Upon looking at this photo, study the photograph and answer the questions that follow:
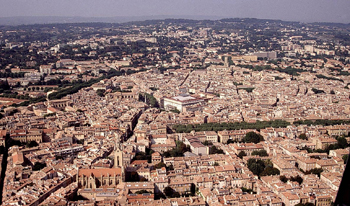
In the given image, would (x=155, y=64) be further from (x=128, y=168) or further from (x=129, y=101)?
(x=128, y=168)

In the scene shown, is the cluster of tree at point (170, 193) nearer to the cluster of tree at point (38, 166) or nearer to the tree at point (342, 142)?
the cluster of tree at point (38, 166)

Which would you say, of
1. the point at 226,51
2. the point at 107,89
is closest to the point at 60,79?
the point at 107,89

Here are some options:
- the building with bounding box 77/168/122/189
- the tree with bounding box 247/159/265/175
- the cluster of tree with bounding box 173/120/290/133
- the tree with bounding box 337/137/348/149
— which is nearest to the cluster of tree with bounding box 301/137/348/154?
the tree with bounding box 337/137/348/149

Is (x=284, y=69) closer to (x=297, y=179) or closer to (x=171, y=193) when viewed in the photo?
(x=297, y=179)

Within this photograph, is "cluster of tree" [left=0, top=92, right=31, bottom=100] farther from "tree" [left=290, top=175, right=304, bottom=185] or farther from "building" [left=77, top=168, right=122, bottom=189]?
"tree" [left=290, top=175, right=304, bottom=185]

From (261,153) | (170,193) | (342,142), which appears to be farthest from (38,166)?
(342,142)

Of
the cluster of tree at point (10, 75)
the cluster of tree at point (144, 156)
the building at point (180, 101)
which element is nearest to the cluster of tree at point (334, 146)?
the cluster of tree at point (144, 156)
